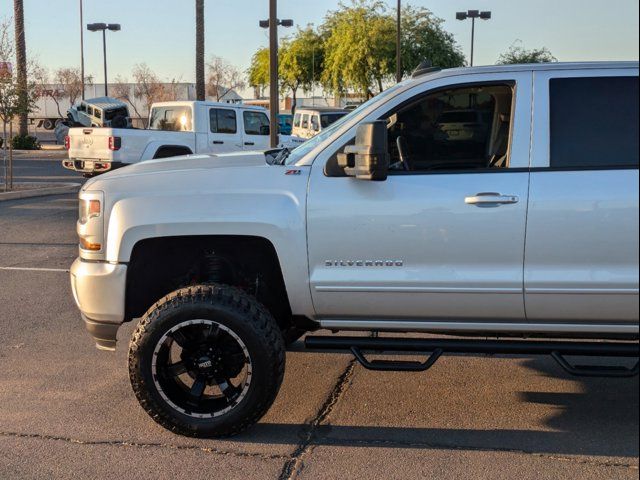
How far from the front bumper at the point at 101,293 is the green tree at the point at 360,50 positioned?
36887 mm

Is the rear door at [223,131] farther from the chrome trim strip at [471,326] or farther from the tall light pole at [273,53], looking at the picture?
the chrome trim strip at [471,326]

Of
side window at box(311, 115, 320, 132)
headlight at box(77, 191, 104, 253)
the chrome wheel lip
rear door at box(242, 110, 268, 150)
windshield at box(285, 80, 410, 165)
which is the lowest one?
the chrome wheel lip

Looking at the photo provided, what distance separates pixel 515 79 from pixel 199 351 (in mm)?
2395

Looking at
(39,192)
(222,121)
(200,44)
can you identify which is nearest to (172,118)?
(222,121)

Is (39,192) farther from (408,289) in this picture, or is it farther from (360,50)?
(360,50)

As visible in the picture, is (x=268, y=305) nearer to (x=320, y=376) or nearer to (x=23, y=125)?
(x=320, y=376)

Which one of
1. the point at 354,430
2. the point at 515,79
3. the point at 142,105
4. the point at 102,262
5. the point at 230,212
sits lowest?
the point at 354,430

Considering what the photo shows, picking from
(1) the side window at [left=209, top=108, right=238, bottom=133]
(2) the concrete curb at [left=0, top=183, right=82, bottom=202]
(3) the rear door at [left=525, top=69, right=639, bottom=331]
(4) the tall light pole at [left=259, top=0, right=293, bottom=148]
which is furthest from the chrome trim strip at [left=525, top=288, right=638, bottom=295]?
(2) the concrete curb at [left=0, top=183, right=82, bottom=202]

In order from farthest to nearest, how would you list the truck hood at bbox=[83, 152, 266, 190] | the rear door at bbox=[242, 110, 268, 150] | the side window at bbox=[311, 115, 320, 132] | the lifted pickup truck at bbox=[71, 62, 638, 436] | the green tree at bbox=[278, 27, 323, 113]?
1. the green tree at bbox=[278, 27, 323, 113]
2. the side window at bbox=[311, 115, 320, 132]
3. the rear door at bbox=[242, 110, 268, 150]
4. the truck hood at bbox=[83, 152, 266, 190]
5. the lifted pickup truck at bbox=[71, 62, 638, 436]

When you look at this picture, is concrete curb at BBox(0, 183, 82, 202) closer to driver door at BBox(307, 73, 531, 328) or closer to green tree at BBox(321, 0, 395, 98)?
driver door at BBox(307, 73, 531, 328)

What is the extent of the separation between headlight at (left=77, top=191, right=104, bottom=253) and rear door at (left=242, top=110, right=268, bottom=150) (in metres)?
13.2

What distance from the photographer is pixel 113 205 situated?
4410 mm

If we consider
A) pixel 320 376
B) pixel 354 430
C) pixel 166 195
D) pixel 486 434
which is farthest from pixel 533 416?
pixel 166 195

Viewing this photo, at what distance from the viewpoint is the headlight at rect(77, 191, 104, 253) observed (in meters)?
4.44
